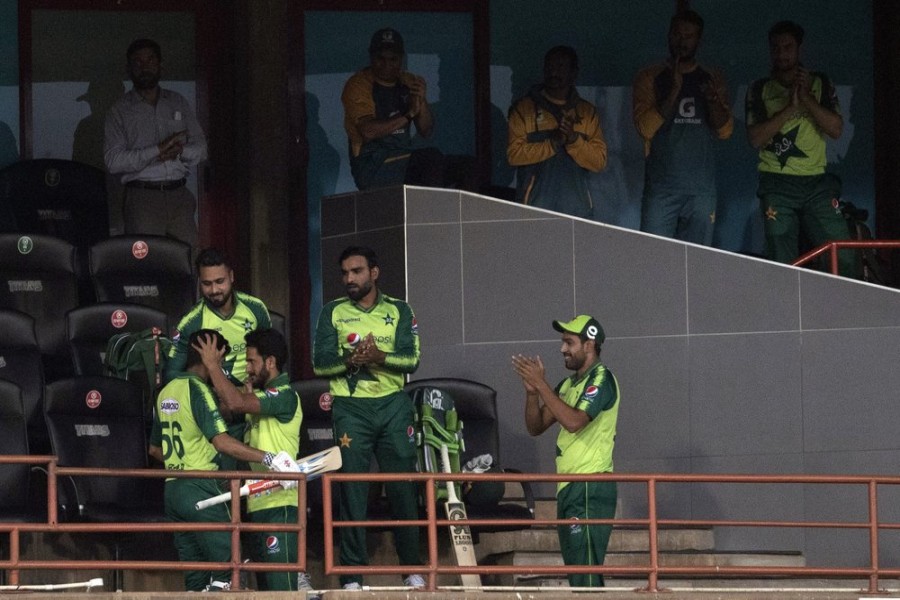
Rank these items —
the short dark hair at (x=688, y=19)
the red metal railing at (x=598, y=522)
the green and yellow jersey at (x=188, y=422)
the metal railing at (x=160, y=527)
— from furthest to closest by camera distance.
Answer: the short dark hair at (x=688, y=19) < the green and yellow jersey at (x=188, y=422) < the red metal railing at (x=598, y=522) < the metal railing at (x=160, y=527)

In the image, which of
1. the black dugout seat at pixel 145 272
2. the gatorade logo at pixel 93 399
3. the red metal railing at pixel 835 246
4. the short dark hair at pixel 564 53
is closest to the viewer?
the gatorade logo at pixel 93 399

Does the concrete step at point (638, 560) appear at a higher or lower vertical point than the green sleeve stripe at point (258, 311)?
lower

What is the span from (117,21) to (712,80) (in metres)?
4.92

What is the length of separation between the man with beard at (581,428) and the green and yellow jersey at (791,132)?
12.3ft

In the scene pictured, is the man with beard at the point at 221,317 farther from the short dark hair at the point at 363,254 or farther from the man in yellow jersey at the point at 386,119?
the man in yellow jersey at the point at 386,119

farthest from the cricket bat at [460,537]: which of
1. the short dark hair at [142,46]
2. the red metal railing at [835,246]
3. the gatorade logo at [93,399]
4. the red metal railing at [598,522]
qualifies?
the short dark hair at [142,46]

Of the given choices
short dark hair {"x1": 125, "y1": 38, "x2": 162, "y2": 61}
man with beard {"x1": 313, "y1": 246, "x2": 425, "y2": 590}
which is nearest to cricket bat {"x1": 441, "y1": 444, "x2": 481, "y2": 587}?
man with beard {"x1": 313, "y1": 246, "x2": 425, "y2": 590}

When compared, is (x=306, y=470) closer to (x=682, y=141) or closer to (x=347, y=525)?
(x=347, y=525)

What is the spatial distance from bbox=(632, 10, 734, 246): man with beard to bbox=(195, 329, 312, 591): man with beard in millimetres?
4339

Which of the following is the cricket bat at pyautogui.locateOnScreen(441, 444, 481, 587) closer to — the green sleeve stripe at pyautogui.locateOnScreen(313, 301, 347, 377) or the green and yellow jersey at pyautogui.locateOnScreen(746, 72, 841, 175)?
the green sleeve stripe at pyautogui.locateOnScreen(313, 301, 347, 377)

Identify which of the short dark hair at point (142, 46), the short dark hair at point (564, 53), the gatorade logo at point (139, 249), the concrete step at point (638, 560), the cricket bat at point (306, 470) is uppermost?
the short dark hair at point (142, 46)

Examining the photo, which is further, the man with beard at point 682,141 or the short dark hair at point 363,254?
the man with beard at point 682,141

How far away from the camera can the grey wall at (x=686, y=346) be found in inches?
612

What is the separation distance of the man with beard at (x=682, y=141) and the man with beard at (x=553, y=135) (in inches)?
17.2
